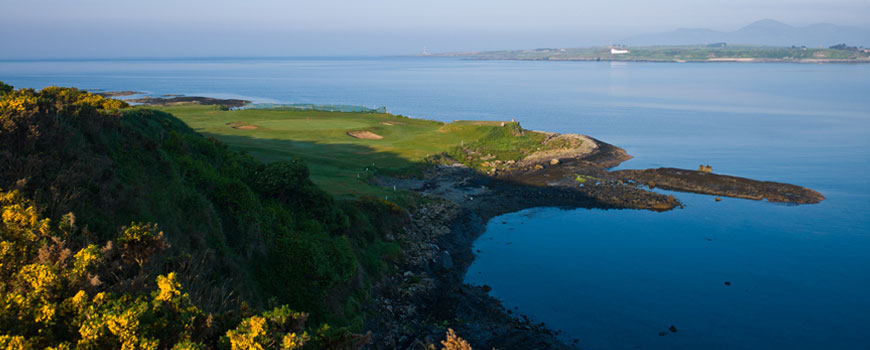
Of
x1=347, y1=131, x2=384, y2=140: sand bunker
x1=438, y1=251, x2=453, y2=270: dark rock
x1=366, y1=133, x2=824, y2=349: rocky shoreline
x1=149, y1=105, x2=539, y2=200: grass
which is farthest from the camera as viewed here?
x1=347, y1=131, x2=384, y2=140: sand bunker

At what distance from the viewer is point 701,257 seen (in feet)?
108

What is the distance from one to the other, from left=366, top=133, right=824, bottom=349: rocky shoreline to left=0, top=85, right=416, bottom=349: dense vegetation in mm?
1995

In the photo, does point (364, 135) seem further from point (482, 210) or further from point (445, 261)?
point (445, 261)

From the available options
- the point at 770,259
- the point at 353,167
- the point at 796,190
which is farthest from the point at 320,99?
the point at 770,259

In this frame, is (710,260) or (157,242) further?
(710,260)

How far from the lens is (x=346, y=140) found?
5931 centimetres

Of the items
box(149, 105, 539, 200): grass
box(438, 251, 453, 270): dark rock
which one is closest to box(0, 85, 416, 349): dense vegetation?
box(438, 251, 453, 270): dark rock

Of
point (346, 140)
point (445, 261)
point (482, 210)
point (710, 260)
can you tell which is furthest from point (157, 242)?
point (346, 140)

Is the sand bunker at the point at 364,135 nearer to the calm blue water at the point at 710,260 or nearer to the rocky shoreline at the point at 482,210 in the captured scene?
the rocky shoreline at the point at 482,210

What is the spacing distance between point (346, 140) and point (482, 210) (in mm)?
23091

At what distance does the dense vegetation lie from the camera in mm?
9094

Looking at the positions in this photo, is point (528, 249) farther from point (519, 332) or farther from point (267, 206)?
point (267, 206)

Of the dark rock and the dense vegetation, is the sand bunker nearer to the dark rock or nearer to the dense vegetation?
the dense vegetation

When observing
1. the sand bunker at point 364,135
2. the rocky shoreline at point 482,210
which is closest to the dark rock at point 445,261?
the rocky shoreline at point 482,210
